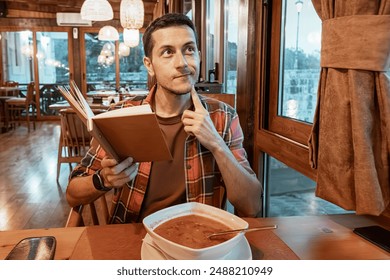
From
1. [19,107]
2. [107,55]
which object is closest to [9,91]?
[19,107]

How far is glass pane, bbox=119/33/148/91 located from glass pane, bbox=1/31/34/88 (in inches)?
87.1

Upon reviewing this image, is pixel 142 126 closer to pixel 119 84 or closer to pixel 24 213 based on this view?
pixel 24 213

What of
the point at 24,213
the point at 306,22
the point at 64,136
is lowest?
the point at 24,213

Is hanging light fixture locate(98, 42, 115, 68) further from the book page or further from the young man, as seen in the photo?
the book page

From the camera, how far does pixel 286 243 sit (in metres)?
0.97

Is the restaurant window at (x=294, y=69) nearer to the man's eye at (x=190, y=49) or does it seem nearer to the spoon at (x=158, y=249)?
the man's eye at (x=190, y=49)

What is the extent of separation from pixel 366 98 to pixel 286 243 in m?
0.41

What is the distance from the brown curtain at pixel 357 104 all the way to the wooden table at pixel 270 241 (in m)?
0.09

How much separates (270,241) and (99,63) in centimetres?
938

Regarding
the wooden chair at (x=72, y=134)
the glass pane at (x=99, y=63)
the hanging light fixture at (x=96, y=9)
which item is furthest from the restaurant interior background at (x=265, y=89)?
the glass pane at (x=99, y=63)

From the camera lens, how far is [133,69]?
9797 mm

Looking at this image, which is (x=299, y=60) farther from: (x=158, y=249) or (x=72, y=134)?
(x=72, y=134)

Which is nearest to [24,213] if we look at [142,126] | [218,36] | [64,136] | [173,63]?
[64,136]

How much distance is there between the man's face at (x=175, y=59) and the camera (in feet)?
4.09
